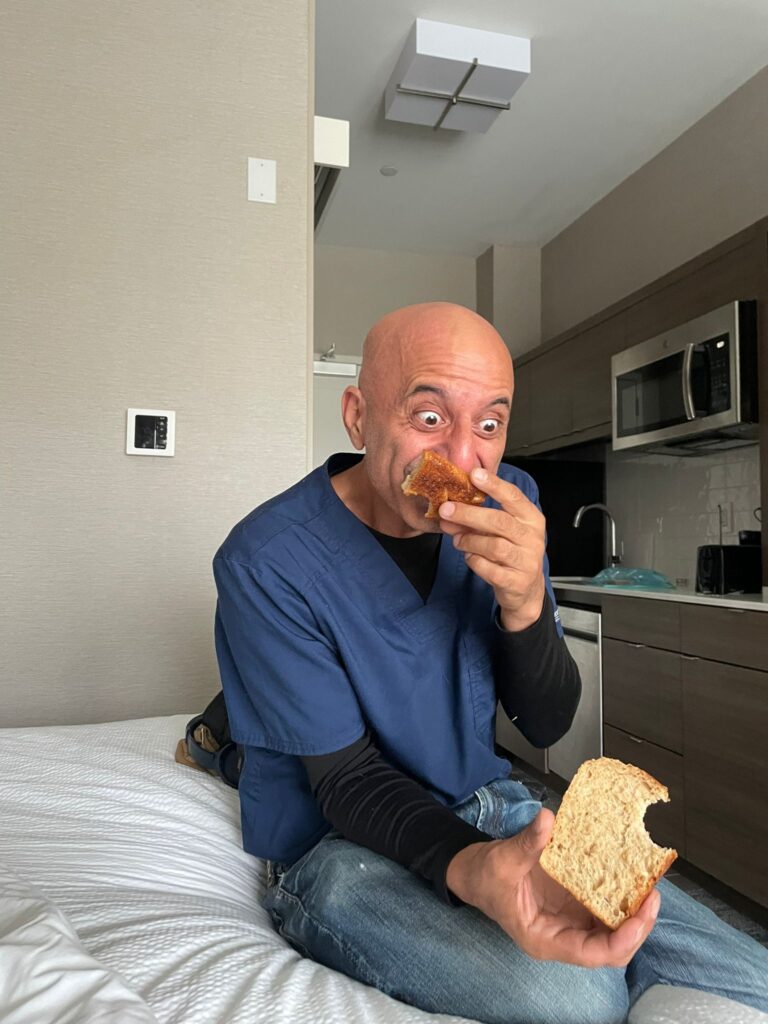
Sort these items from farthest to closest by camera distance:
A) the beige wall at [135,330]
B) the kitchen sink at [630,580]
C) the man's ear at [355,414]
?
the kitchen sink at [630,580], the beige wall at [135,330], the man's ear at [355,414]

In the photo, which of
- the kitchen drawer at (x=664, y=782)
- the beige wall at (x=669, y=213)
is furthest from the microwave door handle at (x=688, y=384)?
the kitchen drawer at (x=664, y=782)

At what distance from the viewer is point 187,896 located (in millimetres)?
938

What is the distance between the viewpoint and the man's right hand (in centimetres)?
64

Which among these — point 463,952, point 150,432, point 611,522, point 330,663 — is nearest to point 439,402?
point 330,663

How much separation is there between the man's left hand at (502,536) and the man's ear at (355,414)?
24cm

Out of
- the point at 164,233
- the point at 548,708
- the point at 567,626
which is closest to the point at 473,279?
the point at 567,626

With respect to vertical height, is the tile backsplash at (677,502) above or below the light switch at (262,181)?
below

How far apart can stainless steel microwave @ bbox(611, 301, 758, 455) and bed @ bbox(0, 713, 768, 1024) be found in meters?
2.17

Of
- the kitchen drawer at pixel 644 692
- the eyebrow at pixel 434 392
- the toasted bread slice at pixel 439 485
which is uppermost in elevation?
the eyebrow at pixel 434 392

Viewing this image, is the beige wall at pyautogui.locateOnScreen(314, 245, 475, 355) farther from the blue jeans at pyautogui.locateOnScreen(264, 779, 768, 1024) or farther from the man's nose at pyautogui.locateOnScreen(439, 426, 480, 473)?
the blue jeans at pyautogui.locateOnScreen(264, 779, 768, 1024)

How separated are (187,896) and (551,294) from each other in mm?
4552

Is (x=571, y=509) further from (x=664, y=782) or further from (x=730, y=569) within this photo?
(x=664, y=782)

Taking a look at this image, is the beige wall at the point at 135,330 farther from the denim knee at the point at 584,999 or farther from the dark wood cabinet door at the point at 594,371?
the dark wood cabinet door at the point at 594,371

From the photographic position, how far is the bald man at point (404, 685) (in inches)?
32.8
